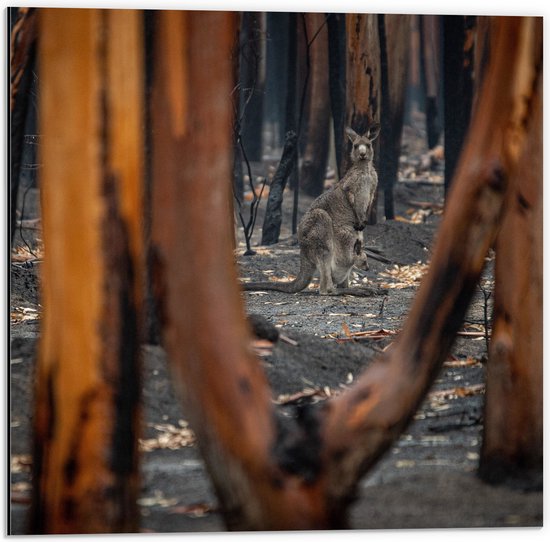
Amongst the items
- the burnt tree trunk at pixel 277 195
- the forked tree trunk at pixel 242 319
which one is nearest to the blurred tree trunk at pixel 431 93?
the burnt tree trunk at pixel 277 195

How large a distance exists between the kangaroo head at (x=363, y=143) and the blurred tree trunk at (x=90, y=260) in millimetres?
4200

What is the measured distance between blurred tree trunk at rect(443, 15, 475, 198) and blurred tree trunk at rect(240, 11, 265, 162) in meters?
1.30

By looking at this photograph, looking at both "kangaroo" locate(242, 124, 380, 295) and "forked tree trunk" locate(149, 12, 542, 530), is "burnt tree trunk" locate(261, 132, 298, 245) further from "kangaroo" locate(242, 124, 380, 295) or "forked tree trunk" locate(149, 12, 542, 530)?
"forked tree trunk" locate(149, 12, 542, 530)

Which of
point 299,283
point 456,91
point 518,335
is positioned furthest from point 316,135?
point 518,335

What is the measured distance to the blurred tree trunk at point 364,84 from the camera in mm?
7355

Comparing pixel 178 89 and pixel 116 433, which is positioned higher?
pixel 178 89

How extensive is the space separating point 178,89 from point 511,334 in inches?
56.2

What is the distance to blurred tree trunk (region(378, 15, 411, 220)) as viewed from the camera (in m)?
7.48

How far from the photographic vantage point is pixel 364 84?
752cm

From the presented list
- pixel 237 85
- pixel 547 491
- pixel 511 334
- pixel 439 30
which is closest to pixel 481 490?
pixel 547 491

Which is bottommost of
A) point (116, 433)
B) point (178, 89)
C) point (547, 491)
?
point (547, 491)

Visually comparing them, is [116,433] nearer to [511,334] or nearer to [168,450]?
[168,450]

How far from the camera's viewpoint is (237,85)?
598 centimetres

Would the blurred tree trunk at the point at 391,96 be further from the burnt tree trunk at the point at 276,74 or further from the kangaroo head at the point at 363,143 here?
the burnt tree trunk at the point at 276,74
